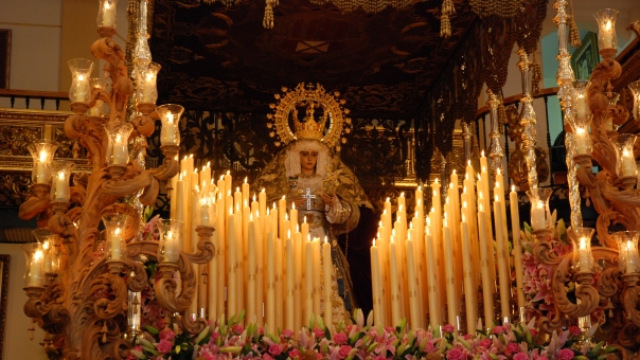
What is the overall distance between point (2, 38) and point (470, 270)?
22.0ft

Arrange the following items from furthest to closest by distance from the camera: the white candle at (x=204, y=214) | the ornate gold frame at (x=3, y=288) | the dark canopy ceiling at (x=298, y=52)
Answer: the ornate gold frame at (x=3, y=288) → the dark canopy ceiling at (x=298, y=52) → the white candle at (x=204, y=214)

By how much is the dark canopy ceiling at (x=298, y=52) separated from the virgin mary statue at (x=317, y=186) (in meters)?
0.48

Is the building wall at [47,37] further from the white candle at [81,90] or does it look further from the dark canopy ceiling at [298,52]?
the white candle at [81,90]

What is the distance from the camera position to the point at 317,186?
21.6ft

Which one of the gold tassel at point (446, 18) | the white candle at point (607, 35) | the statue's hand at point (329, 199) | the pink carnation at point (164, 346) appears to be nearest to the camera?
the pink carnation at point (164, 346)

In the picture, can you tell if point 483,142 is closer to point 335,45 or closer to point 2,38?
point 335,45

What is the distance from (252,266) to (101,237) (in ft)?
2.26

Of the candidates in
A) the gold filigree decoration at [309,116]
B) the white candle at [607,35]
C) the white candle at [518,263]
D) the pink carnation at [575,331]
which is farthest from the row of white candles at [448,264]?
the gold filigree decoration at [309,116]

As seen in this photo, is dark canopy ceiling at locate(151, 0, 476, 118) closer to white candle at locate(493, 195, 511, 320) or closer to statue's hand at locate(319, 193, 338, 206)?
statue's hand at locate(319, 193, 338, 206)

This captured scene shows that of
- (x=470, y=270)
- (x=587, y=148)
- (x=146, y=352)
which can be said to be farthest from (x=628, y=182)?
(x=146, y=352)

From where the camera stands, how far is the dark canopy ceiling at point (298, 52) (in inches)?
253

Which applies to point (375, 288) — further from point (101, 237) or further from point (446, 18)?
point (446, 18)

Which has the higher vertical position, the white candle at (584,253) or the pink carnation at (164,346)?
the white candle at (584,253)

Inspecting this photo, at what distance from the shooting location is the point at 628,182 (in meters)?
4.69
